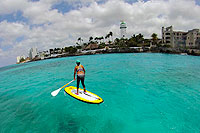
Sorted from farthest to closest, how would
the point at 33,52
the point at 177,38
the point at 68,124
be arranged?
the point at 33,52 < the point at 177,38 < the point at 68,124

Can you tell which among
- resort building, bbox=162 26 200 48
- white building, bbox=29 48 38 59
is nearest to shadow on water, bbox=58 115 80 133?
resort building, bbox=162 26 200 48

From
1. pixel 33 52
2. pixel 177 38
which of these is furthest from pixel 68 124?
pixel 33 52

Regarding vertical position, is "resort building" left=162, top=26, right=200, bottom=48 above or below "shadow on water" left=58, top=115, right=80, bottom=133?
above

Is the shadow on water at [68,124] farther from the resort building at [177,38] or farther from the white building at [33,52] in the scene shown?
the white building at [33,52]

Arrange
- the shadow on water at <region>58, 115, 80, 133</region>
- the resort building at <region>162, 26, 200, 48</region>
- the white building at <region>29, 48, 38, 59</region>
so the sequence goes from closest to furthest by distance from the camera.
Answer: the shadow on water at <region>58, 115, 80, 133</region> → the resort building at <region>162, 26, 200, 48</region> → the white building at <region>29, 48, 38, 59</region>

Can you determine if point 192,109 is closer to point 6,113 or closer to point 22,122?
point 22,122

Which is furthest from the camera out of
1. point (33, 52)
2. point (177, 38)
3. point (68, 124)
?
point (33, 52)

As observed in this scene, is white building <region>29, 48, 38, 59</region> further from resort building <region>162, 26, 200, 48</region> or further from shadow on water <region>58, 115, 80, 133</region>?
shadow on water <region>58, 115, 80, 133</region>

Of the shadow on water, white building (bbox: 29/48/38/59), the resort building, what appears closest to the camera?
the shadow on water

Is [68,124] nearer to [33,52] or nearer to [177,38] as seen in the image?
[177,38]

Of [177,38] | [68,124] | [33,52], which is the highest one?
[33,52]

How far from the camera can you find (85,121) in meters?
5.64

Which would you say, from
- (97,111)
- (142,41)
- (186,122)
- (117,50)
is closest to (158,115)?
(186,122)

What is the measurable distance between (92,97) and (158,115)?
4.17m
